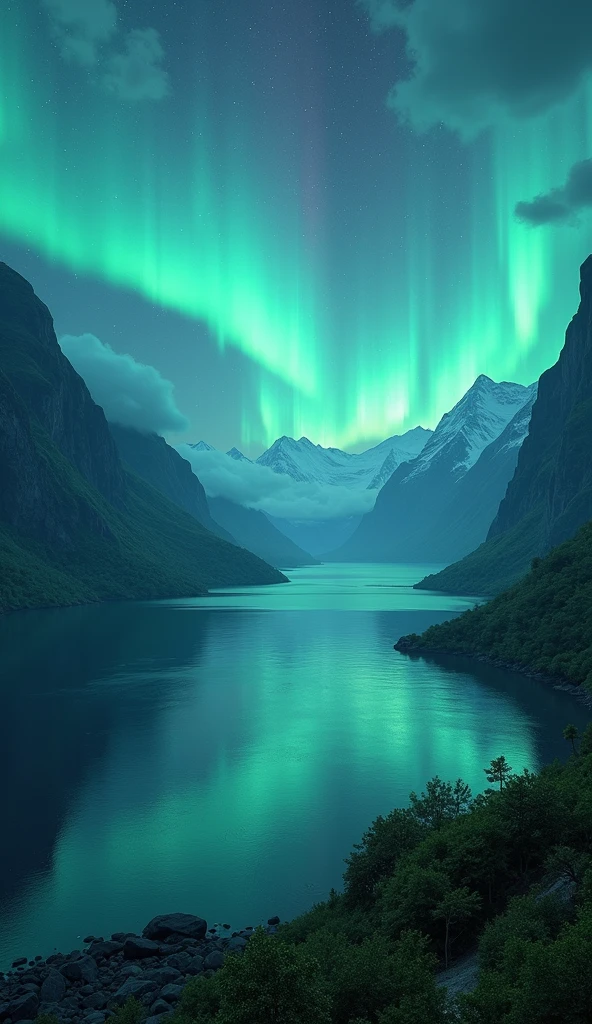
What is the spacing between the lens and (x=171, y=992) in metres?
28.6

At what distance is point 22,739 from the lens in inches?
2899

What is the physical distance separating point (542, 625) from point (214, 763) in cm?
7178

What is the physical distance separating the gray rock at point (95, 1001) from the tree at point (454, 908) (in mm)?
15260

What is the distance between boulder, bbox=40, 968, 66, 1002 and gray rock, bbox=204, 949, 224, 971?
6610 mm

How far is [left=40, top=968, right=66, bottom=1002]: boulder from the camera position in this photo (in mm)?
29219

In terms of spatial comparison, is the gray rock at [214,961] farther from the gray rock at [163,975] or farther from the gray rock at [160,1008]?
the gray rock at [160,1008]

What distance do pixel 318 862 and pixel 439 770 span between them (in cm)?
2358

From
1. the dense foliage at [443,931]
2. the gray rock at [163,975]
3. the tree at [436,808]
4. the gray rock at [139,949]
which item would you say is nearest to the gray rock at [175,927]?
the gray rock at [139,949]

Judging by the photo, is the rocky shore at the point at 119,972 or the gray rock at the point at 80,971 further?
the gray rock at the point at 80,971

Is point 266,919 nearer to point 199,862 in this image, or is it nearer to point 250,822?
point 199,862

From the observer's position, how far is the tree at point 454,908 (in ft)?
92.3

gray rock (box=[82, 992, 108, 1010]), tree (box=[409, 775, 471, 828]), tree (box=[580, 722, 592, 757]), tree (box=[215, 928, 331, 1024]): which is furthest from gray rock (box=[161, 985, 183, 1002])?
tree (box=[580, 722, 592, 757])

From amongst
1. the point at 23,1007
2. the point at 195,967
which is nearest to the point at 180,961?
the point at 195,967

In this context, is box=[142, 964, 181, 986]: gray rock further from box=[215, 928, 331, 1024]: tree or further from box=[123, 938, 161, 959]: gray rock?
box=[215, 928, 331, 1024]: tree
